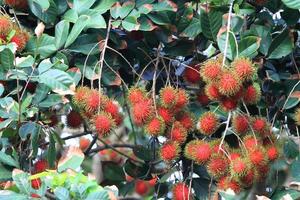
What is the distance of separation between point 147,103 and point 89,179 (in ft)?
0.74

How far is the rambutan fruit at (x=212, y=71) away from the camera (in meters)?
1.32

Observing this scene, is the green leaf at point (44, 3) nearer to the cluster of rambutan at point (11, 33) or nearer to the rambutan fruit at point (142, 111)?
the cluster of rambutan at point (11, 33)

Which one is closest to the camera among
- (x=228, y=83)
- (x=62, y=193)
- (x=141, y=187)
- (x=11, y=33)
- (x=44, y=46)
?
(x=62, y=193)

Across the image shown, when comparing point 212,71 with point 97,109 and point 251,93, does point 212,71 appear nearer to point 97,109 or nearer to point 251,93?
point 251,93

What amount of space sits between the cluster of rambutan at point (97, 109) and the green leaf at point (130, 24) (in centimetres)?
18

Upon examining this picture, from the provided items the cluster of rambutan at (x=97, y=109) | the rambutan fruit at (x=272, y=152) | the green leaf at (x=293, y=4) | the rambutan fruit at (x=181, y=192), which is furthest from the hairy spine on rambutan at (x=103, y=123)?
the green leaf at (x=293, y=4)

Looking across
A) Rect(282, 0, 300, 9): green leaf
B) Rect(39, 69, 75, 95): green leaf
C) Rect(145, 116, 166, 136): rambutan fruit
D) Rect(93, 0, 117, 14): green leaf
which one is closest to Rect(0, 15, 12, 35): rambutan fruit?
Rect(39, 69, 75, 95): green leaf

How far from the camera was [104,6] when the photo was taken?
1546 mm

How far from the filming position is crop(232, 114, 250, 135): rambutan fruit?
4.61 ft

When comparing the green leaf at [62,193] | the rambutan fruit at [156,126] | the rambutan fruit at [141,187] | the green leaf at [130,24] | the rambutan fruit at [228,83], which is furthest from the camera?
the rambutan fruit at [141,187]

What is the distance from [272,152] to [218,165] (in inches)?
5.8

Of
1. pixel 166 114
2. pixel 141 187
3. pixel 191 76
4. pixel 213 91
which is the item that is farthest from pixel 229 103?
pixel 141 187

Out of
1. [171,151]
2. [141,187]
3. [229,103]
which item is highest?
[229,103]

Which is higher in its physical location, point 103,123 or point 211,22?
point 211,22
